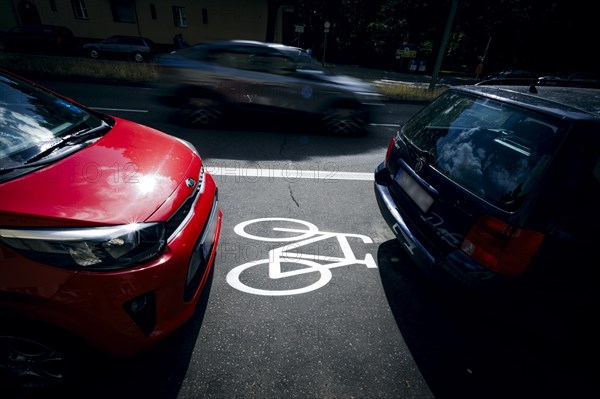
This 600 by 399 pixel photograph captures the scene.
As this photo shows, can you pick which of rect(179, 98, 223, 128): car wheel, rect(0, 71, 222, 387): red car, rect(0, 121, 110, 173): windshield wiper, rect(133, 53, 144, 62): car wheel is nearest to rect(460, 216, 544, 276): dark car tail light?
rect(0, 71, 222, 387): red car

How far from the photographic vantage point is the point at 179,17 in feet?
78.2

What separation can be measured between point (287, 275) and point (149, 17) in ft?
94.3

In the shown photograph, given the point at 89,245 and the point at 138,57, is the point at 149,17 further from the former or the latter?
the point at 89,245

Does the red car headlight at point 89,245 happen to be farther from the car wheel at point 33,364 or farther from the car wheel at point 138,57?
the car wheel at point 138,57

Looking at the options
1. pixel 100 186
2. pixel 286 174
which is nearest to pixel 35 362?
pixel 100 186

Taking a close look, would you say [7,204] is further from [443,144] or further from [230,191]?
[443,144]

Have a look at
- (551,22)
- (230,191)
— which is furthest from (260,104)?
(551,22)

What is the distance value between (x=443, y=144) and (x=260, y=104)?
446 cm

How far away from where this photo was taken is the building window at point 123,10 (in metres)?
22.9

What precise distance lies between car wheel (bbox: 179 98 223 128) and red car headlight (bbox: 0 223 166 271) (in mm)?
5057

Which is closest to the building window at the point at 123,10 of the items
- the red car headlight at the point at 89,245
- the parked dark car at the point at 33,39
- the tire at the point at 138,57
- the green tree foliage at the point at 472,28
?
the parked dark car at the point at 33,39

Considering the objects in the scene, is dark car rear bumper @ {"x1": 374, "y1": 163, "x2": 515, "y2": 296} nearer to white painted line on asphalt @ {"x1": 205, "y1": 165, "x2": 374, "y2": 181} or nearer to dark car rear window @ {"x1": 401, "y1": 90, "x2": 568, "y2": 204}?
dark car rear window @ {"x1": 401, "y1": 90, "x2": 568, "y2": 204}

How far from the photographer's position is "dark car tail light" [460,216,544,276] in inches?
62.6

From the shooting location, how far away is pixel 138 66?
11.5 m
